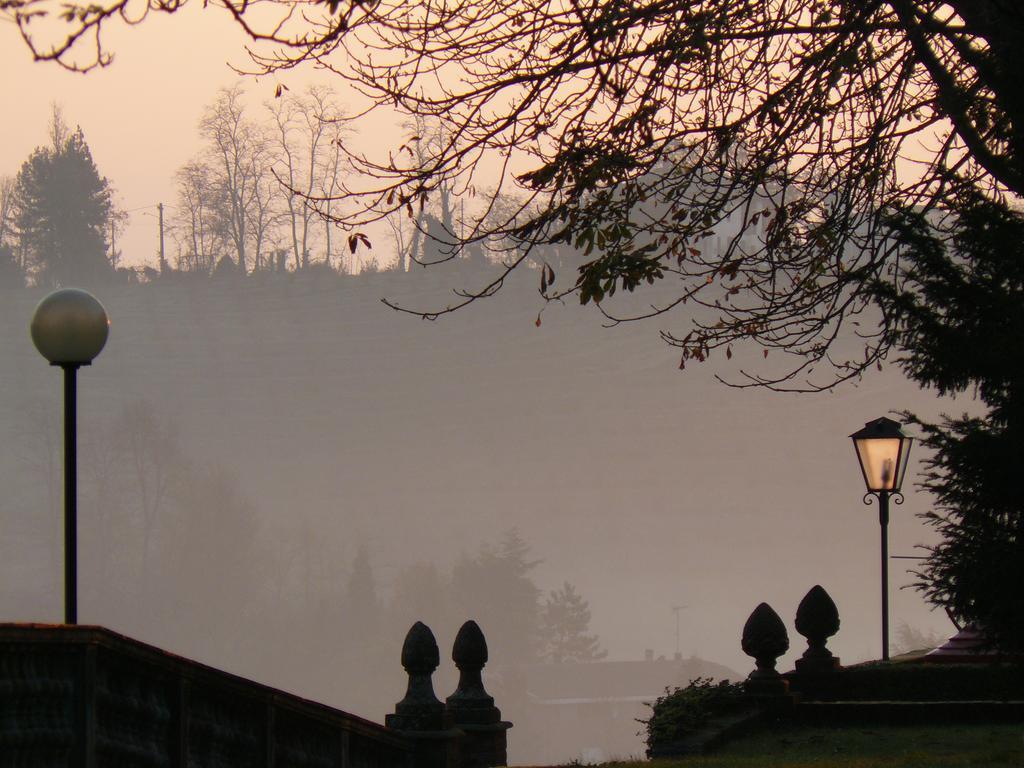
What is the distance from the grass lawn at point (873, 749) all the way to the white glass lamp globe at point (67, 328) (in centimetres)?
476

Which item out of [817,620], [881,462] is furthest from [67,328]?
[881,462]

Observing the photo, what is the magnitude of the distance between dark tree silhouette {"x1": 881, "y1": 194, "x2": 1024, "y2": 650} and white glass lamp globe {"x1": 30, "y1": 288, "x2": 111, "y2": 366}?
575cm

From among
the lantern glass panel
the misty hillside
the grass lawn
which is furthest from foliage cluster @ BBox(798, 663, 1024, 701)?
the misty hillside

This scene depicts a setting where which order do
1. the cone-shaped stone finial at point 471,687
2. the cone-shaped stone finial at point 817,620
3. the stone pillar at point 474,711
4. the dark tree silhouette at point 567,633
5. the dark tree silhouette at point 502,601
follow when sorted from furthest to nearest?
the dark tree silhouette at point 567,633 → the dark tree silhouette at point 502,601 → the cone-shaped stone finial at point 817,620 → the cone-shaped stone finial at point 471,687 → the stone pillar at point 474,711

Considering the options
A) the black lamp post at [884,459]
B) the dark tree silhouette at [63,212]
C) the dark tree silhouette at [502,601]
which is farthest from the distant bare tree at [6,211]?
the black lamp post at [884,459]

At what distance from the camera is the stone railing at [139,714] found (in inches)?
216

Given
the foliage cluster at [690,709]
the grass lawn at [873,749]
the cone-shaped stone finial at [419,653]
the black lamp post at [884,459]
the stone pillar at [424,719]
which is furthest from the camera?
the black lamp post at [884,459]

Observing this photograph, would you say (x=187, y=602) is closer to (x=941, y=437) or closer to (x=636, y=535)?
(x=636, y=535)

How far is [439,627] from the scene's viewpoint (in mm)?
107438

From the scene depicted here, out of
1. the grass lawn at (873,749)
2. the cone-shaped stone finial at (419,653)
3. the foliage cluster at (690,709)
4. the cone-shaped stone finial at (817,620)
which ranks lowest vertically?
the grass lawn at (873,749)

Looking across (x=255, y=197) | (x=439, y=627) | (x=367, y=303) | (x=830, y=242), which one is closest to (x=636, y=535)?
(x=439, y=627)

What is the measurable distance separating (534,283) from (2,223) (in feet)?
177

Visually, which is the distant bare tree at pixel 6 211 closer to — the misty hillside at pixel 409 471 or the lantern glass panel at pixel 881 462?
the misty hillside at pixel 409 471

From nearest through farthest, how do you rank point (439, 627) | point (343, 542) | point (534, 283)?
point (439, 627)
point (343, 542)
point (534, 283)
